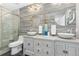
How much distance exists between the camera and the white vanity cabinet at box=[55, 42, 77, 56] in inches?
49.9

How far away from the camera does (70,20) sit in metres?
1.29

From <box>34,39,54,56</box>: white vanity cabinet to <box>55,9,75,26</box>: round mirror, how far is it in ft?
0.95

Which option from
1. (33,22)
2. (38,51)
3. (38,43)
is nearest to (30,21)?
(33,22)

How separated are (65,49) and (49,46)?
21 centimetres

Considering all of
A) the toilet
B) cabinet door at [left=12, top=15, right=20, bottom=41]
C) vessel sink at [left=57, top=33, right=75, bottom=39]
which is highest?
cabinet door at [left=12, top=15, right=20, bottom=41]

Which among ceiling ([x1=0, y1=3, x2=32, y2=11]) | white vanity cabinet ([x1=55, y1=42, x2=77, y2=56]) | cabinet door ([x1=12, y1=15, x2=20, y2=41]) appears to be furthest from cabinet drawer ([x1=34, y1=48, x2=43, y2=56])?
ceiling ([x1=0, y1=3, x2=32, y2=11])

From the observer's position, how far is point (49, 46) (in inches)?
52.9

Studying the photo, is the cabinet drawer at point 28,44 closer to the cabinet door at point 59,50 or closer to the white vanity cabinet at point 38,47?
the white vanity cabinet at point 38,47

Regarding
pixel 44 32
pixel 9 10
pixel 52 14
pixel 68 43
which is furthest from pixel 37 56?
pixel 9 10

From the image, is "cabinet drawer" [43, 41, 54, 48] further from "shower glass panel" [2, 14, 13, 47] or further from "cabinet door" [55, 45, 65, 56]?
"shower glass panel" [2, 14, 13, 47]

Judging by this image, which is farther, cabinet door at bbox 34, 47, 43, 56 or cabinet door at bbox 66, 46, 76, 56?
cabinet door at bbox 34, 47, 43, 56

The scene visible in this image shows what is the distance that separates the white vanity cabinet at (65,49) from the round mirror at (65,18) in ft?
0.86

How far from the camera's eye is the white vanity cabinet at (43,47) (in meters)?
1.34

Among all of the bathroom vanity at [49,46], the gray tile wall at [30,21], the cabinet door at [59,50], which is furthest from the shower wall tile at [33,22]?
the cabinet door at [59,50]
